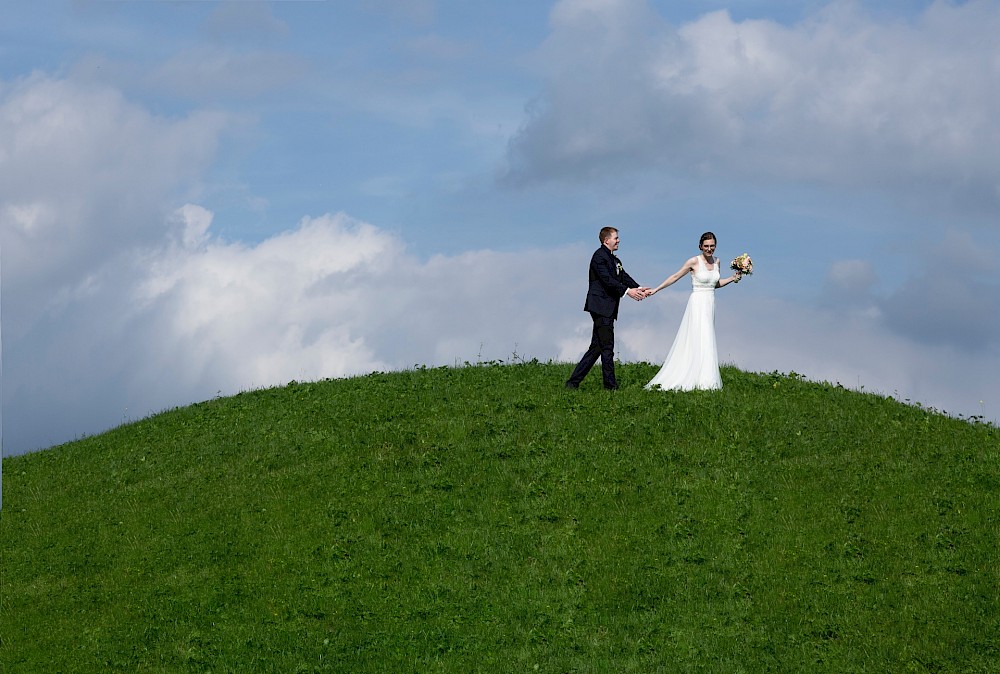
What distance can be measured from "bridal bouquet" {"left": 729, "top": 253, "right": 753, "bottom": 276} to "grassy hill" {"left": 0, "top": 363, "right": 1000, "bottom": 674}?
10.4ft

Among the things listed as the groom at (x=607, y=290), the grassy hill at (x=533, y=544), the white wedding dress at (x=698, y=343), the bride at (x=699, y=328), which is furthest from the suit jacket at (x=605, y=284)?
the grassy hill at (x=533, y=544)

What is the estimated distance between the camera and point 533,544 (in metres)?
19.0

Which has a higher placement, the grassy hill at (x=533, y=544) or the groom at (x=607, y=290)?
the groom at (x=607, y=290)

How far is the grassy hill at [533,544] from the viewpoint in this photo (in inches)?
659

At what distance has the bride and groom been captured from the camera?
25.6 metres

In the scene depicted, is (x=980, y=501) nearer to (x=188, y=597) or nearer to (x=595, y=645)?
(x=595, y=645)

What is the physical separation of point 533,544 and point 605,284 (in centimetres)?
846

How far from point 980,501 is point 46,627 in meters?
17.6

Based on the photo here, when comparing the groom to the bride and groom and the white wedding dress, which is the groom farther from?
the white wedding dress

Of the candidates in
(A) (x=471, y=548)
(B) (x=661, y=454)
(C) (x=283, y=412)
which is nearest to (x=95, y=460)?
(C) (x=283, y=412)

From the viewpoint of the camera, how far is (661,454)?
22047 millimetres

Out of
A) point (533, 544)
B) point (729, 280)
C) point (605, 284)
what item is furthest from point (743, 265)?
point (533, 544)

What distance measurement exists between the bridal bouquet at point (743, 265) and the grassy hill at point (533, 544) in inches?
125

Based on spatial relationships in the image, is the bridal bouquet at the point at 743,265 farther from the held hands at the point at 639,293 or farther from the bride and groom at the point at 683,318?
the held hands at the point at 639,293
